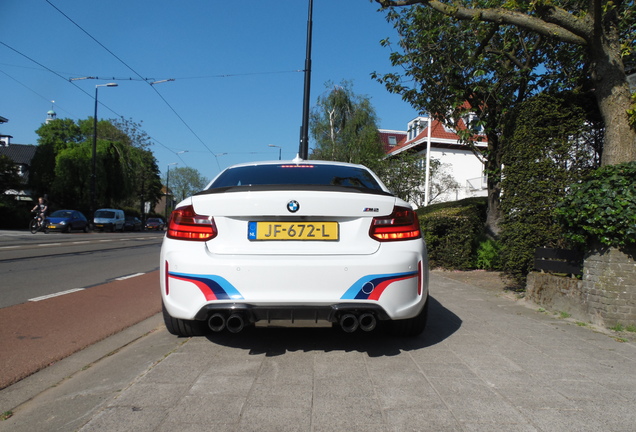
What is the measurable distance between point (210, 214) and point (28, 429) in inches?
65.3

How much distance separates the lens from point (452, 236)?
10.7 meters

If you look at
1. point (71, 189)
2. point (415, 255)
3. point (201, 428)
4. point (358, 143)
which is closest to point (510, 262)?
point (415, 255)

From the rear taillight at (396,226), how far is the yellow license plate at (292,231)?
295mm

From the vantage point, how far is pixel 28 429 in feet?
8.15

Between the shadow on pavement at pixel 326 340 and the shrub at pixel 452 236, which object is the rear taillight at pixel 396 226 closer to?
the shadow on pavement at pixel 326 340

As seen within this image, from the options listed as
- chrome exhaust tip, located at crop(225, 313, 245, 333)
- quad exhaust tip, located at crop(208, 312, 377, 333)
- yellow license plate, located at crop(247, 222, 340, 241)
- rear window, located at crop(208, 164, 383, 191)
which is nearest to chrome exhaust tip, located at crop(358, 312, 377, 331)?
quad exhaust tip, located at crop(208, 312, 377, 333)

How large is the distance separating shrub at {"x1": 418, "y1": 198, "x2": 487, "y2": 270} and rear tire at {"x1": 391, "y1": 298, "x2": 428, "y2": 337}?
662cm

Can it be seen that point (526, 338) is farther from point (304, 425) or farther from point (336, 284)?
point (304, 425)

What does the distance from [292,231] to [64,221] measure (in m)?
30.0

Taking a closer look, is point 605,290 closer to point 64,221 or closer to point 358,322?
point 358,322

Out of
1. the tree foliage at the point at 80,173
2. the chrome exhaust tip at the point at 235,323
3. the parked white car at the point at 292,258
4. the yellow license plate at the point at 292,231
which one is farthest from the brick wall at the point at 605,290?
the tree foliage at the point at 80,173

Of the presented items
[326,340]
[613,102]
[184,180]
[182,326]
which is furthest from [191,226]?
[184,180]

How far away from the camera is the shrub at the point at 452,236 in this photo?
34.7ft

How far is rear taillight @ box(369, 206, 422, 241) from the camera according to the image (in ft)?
11.2
